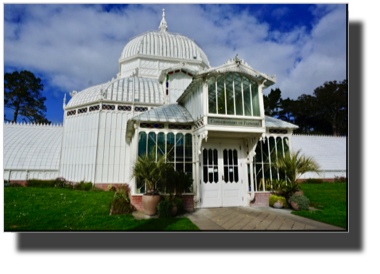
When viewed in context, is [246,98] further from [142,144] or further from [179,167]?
[142,144]

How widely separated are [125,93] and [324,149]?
20343 millimetres

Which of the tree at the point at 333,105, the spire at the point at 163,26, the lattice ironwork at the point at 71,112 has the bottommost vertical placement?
the lattice ironwork at the point at 71,112

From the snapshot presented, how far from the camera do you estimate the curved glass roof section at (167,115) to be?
9.04 meters

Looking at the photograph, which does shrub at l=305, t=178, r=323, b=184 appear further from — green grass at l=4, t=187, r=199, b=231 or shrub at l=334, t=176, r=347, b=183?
green grass at l=4, t=187, r=199, b=231

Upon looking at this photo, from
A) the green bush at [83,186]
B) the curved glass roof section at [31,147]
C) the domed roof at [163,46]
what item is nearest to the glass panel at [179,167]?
the green bush at [83,186]

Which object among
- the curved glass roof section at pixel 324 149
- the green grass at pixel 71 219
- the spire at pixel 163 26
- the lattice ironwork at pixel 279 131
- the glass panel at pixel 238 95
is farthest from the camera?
the spire at pixel 163 26

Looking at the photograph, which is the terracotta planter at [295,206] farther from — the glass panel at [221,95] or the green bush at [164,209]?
the green bush at [164,209]

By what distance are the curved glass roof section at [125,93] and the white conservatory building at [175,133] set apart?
0.08 metres

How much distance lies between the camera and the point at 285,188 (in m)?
9.19

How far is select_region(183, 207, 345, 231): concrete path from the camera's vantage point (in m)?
6.10

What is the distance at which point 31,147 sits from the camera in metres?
16.5

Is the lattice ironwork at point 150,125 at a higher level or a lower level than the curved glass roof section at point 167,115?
lower

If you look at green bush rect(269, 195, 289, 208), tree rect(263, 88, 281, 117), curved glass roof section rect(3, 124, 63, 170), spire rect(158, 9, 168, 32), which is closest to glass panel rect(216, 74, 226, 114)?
green bush rect(269, 195, 289, 208)
